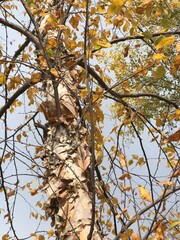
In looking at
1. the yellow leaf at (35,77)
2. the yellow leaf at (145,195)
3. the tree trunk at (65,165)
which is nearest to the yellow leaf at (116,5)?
the tree trunk at (65,165)

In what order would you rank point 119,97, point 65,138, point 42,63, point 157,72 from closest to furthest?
point 157,72, point 65,138, point 42,63, point 119,97

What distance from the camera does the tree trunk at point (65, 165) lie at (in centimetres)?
167

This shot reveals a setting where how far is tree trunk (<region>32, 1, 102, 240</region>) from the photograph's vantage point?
167cm

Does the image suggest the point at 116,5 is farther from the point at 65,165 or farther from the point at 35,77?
the point at 35,77

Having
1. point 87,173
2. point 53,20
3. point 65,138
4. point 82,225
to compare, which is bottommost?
point 82,225

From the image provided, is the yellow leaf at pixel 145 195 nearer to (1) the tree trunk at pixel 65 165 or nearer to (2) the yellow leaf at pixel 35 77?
(1) the tree trunk at pixel 65 165

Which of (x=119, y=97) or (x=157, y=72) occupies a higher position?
(x=119, y=97)

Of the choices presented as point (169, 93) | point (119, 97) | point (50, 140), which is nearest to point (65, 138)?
point (50, 140)

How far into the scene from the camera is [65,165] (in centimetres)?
185

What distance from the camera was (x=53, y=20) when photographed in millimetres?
1987

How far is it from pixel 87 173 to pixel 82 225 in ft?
0.96

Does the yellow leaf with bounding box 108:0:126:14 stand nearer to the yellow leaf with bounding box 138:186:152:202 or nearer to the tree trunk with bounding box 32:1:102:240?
the tree trunk with bounding box 32:1:102:240

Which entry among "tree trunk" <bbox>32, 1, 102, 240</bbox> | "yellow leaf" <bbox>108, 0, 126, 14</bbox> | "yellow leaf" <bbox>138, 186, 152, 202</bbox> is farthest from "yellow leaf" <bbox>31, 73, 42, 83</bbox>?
"yellow leaf" <bbox>108, 0, 126, 14</bbox>

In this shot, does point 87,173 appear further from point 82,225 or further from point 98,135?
point 98,135
